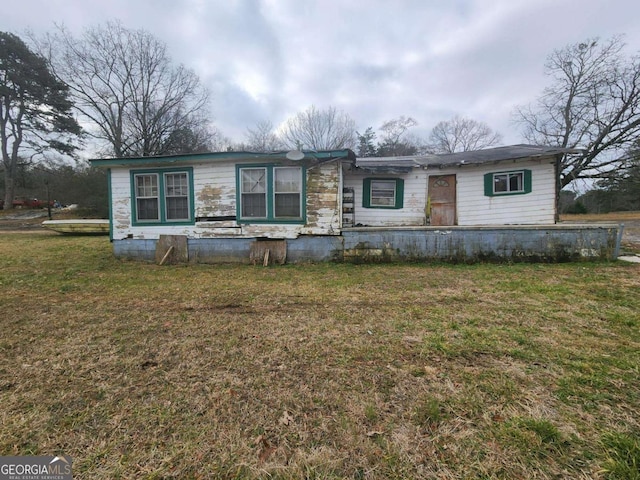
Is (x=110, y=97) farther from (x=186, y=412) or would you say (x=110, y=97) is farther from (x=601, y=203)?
(x=601, y=203)

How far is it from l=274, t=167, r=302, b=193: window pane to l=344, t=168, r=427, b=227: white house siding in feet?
9.02

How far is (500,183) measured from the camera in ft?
28.1

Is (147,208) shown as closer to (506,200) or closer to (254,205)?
(254,205)

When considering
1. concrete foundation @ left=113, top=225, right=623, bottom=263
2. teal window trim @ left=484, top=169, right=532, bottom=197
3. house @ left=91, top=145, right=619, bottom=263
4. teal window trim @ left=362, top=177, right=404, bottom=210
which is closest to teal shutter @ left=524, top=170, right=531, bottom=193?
teal window trim @ left=484, top=169, right=532, bottom=197

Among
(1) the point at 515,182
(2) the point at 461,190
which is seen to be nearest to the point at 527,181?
(1) the point at 515,182

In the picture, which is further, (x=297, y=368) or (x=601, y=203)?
(x=601, y=203)

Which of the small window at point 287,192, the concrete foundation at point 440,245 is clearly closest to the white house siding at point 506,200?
the concrete foundation at point 440,245

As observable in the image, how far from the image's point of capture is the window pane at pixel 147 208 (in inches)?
280

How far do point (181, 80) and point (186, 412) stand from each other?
25582mm

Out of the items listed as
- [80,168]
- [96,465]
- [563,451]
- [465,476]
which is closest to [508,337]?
[563,451]

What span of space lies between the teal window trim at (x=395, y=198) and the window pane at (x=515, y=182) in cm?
325

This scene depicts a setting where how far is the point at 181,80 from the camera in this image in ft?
69.5

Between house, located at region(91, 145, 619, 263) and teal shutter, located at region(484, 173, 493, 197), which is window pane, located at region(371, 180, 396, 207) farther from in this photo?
teal shutter, located at region(484, 173, 493, 197)

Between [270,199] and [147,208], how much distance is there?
3.30m
